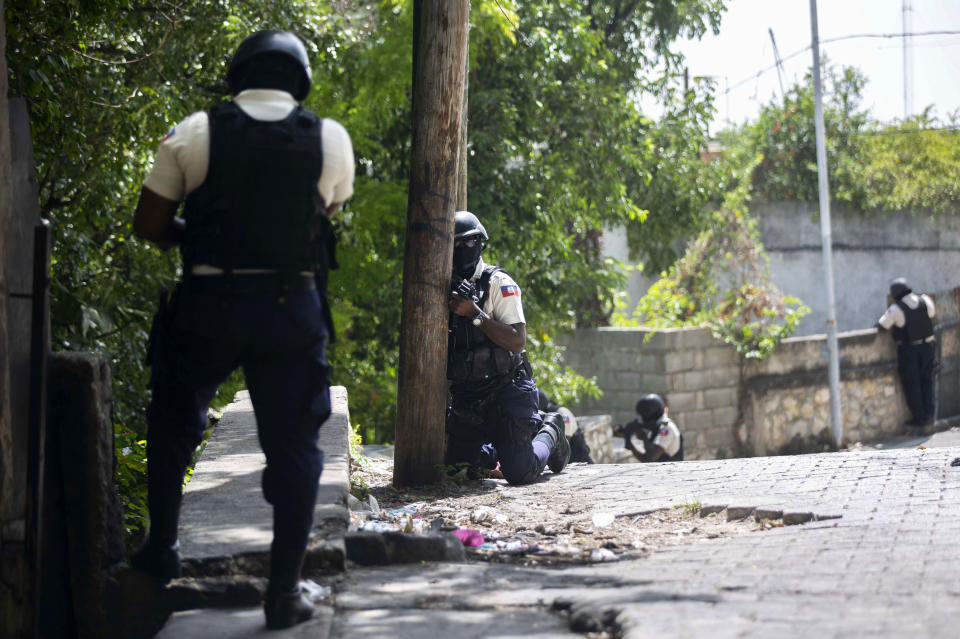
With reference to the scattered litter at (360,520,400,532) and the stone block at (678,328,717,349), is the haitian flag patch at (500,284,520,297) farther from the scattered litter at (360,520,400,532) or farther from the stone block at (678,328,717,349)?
the stone block at (678,328,717,349)

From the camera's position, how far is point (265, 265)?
2924 millimetres

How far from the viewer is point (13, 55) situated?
5.25 m

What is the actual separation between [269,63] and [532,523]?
8.06ft

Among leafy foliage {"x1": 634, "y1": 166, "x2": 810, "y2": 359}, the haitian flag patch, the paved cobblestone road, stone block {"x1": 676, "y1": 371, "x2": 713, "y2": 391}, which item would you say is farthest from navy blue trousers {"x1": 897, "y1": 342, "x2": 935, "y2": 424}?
the haitian flag patch

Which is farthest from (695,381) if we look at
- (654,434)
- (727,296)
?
(654,434)

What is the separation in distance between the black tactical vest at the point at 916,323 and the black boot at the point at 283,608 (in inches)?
499

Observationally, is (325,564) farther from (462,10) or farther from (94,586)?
(462,10)

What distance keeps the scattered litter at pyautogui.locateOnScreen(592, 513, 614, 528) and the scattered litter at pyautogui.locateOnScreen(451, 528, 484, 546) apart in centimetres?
66

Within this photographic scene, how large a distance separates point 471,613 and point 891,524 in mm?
1912

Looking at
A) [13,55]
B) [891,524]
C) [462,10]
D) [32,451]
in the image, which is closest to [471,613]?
[32,451]

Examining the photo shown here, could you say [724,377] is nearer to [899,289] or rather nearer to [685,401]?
[685,401]

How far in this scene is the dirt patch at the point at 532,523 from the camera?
399 centimetres

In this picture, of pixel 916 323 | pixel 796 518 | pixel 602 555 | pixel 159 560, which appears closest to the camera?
pixel 159 560

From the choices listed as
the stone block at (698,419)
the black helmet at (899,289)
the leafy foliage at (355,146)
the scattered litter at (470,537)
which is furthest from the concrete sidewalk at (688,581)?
the black helmet at (899,289)
